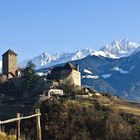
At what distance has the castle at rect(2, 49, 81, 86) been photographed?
134 meters

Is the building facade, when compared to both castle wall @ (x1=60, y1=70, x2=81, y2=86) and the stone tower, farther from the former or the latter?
the stone tower

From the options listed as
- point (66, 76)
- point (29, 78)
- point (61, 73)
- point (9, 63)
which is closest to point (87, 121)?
point (29, 78)

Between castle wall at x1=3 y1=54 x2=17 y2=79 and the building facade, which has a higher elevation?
castle wall at x1=3 y1=54 x2=17 y2=79

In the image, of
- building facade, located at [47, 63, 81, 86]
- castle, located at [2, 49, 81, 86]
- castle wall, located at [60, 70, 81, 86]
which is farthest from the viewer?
building facade, located at [47, 63, 81, 86]

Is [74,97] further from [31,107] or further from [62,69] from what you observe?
[62,69]

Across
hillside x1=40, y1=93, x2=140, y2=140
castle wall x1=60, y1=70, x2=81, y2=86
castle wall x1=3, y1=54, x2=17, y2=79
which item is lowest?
hillside x1=40, y1=93, x2=140, y2=140

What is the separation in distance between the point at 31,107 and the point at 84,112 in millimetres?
11887

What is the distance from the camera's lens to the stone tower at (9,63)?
14364 cm

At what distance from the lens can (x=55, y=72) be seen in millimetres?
141375

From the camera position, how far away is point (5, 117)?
11638 cm

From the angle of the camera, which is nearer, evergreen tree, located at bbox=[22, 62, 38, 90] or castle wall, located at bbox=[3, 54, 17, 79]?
evergreen tree, located at bbox=[22, 62, 38, 90]

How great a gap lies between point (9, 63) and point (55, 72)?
1393cm

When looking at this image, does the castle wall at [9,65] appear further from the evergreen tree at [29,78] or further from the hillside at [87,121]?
the hillside at [87,121]

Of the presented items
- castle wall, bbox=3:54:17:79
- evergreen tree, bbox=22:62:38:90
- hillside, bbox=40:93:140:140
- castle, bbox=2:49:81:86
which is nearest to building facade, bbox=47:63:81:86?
castle, bbox=2:49:81:86
